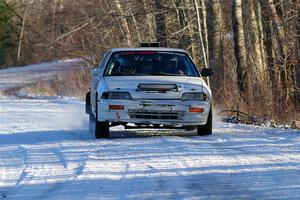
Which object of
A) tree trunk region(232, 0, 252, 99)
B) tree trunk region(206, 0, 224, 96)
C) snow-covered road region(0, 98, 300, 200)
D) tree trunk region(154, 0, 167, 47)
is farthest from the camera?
tree trunk region(154, 0, 167, 47)

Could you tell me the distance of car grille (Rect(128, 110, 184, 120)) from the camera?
1275 centimetres

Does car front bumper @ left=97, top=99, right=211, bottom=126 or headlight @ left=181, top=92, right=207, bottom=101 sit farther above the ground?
headlight @ left=181, top=92, right=207, bottom=101

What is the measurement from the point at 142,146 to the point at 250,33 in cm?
1437

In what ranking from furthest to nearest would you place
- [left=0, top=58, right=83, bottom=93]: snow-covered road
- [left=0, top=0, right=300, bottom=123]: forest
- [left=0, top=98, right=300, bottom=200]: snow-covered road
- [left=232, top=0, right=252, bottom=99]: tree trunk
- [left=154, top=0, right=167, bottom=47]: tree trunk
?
[left=0, top=58, right=83, bottom=93]: snow-covered road → [left=154, top=0, right=167, bottom=47]: tree trunk → [left=232, top=0, right=252, bottom=99]: tree trunk → [left=0, top=0, right=300, bottom=123]: forest → [left=0, top=98, right=300, bottom=200]: snow-covered road

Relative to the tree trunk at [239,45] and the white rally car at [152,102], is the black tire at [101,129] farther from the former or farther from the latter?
the tree trunk at [239,45]

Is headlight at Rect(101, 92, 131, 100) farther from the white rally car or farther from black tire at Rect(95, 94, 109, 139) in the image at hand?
black tire at Rect(95, 94, 109, 139)

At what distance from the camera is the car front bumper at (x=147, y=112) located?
12.7 metres

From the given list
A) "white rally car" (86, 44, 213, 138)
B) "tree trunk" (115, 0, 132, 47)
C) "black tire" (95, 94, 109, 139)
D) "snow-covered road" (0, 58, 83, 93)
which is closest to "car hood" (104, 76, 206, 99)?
"white rally car" (86, 44, 213, 138)

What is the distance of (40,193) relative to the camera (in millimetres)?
7793

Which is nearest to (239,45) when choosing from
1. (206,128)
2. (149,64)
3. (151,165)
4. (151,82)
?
(149,64)

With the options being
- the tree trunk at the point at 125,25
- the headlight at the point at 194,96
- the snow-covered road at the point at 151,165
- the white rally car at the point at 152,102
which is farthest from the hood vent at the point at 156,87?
the tree trunk at the point at 125,25

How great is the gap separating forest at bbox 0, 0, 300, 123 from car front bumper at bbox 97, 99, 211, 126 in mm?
4433

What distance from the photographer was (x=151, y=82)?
1292cm

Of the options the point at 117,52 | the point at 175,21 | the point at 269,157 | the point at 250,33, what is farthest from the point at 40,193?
the point at 175,21
